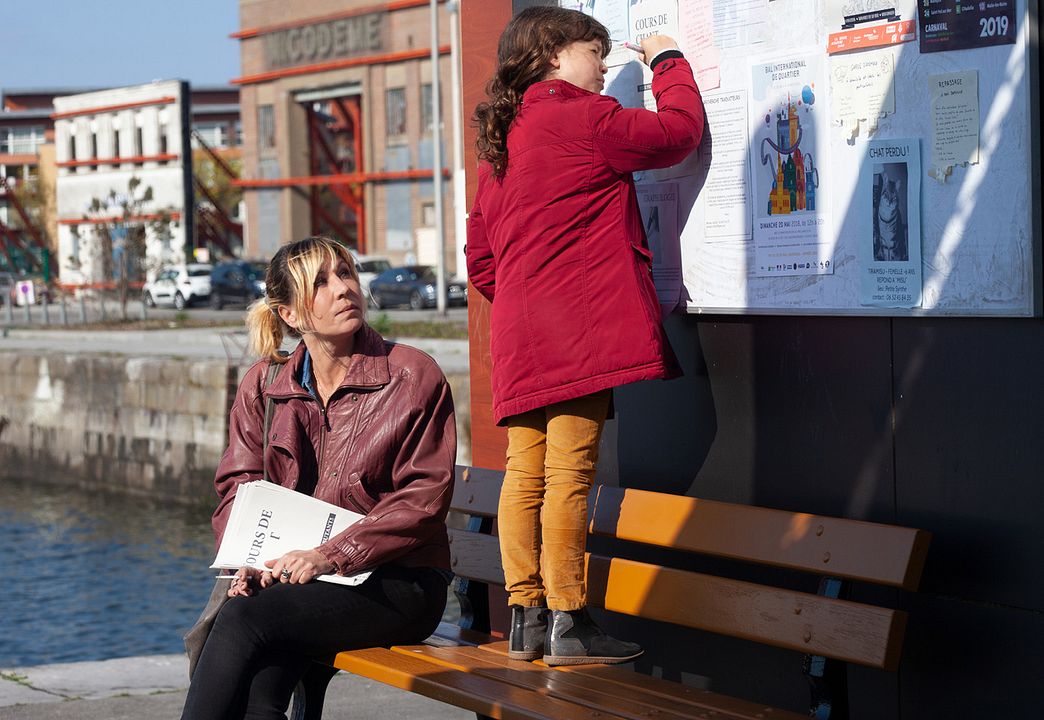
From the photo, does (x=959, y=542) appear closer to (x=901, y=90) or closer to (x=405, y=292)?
(x=901, y=90)

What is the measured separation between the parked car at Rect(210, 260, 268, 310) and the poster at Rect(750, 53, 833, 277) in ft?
135

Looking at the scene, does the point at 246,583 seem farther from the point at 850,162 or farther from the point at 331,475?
the point at 850,162

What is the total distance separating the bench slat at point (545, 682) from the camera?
10.7 feet

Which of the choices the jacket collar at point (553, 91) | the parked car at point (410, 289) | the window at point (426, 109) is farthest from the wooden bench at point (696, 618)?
the window at point (426, 109)

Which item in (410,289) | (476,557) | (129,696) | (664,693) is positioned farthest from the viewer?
(410,289)

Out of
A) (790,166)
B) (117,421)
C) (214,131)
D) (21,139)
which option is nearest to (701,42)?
(790,166)

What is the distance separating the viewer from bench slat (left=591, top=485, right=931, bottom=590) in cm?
319

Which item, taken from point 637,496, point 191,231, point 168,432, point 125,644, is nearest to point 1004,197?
point 637,496

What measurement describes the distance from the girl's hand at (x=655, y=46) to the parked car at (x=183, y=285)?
42.4 metres

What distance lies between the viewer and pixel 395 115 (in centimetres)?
5634

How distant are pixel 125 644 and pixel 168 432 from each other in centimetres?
930

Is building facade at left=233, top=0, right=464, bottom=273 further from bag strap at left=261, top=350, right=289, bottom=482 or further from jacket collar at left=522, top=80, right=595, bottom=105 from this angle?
jacket collar at left=522, top=80, right=595, bottom=105

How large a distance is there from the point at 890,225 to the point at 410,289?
36533 millimetres

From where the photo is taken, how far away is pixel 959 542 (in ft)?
11.1
